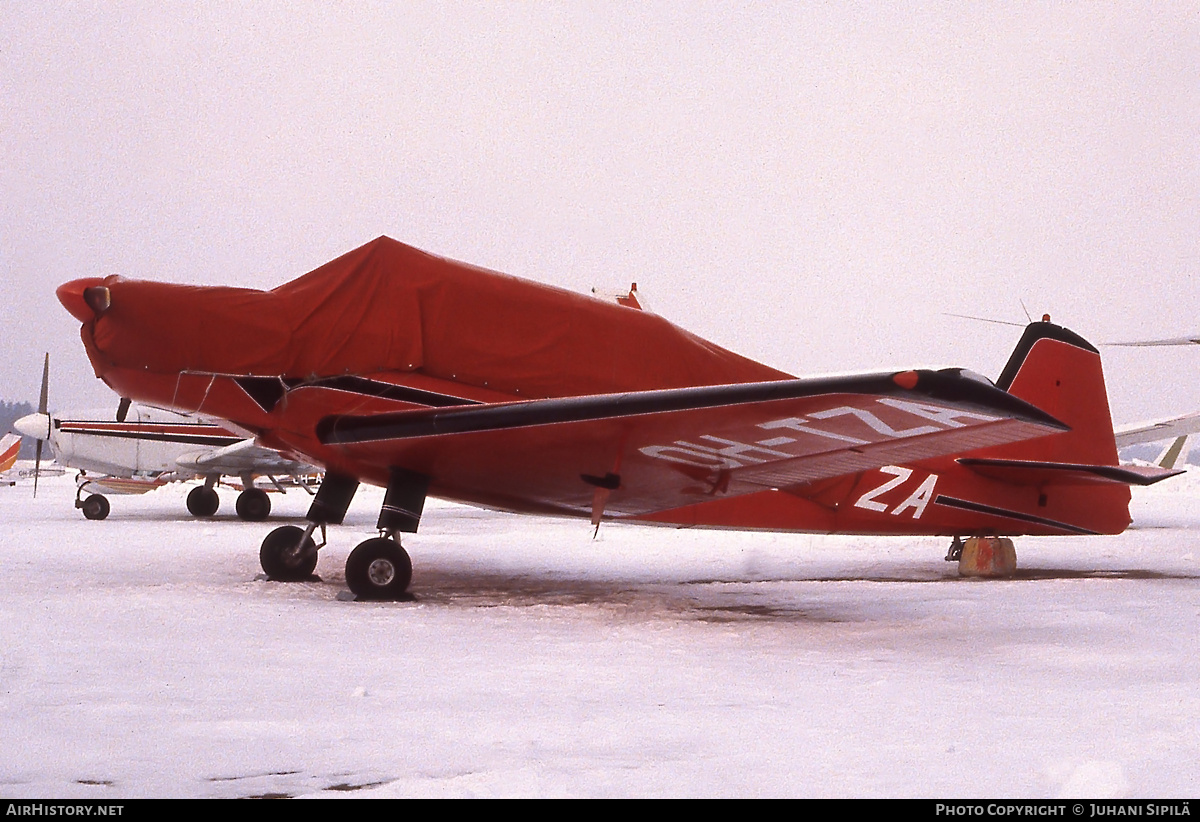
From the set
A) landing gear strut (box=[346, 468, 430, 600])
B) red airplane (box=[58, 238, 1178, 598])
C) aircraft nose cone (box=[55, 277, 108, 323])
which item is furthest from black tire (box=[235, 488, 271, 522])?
landing gear strut (box=[346, 468, 430, 600])

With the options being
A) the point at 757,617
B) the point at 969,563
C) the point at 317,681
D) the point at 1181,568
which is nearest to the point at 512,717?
the point at 317,681

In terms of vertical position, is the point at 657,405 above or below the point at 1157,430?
below

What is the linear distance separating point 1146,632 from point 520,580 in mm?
4338

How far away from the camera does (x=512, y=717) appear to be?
288 cm

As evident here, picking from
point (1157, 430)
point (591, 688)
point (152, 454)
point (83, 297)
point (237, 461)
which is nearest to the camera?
point (591, 688)

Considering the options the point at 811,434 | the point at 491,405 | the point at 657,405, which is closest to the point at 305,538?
the point at 491,405

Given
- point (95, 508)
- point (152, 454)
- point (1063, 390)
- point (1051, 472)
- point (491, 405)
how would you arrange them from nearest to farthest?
point (491, 405) → point (1051, 472) → point (1063, 390) → point (95, 508) → point (152, 454)

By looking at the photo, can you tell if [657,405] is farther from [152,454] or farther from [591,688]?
[152,454]

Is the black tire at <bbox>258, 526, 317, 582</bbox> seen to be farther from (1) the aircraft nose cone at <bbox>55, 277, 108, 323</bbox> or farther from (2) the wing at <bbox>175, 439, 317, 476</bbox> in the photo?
(2) the wing at <bbox>175, 439, 317, 476</bbox>

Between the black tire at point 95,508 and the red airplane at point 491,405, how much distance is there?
11.2m

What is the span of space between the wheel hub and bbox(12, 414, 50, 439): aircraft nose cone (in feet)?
55.8

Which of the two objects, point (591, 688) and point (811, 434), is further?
point (811, 434)

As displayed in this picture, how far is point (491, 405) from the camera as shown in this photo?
16.7 feet

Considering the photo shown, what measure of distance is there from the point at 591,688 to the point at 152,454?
18853mm
